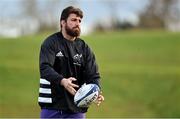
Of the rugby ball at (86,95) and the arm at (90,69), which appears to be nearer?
the rugby ball at (86,95)

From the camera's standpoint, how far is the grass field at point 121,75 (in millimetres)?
19453

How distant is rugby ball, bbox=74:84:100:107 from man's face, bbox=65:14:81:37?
62 centimetres

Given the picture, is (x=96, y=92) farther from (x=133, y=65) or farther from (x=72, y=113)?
(x=133, y=65)

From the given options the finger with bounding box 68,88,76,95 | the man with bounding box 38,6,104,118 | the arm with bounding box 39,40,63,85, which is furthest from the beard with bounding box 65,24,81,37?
the finger with bounding box 68,88,76,95

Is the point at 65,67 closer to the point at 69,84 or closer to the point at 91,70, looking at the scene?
the point at 91,70

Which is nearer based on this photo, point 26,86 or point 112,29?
point 26,86

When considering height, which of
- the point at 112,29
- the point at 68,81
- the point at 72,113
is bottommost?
the point at 112,29

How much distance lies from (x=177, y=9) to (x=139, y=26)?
2.51m

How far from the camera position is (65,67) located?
7234 mm

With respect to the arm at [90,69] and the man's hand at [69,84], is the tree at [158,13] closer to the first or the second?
the arm at [90,69]

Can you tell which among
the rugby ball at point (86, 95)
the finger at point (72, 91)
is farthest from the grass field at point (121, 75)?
the finger at point (72, 91)

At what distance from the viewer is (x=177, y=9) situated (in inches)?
1416

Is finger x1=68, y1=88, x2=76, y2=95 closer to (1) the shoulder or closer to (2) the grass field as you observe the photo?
(1) the shoulder

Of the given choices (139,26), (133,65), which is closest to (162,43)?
(133,65)
